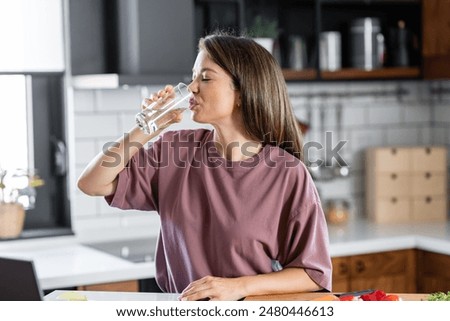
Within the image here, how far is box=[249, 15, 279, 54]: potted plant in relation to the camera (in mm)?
3094

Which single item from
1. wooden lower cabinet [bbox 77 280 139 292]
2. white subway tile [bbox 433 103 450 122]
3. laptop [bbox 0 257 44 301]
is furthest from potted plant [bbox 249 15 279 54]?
laptop [bbox 0 257 44 301]

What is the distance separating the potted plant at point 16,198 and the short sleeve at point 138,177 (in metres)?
1.33

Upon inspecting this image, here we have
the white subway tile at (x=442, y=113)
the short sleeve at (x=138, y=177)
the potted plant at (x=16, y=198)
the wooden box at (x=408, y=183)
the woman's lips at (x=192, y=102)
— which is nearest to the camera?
the woman's lips at (x=192, y=102)

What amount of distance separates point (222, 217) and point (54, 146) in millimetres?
1605

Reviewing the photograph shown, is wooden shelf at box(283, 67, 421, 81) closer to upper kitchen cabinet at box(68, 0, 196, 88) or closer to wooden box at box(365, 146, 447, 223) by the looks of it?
wooden box at box(365, 146, 447, 223)

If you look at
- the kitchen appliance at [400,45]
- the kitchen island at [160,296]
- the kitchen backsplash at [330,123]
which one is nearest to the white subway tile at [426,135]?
the kitchen backsplash at [330,123]

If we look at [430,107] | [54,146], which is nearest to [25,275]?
[54,146]

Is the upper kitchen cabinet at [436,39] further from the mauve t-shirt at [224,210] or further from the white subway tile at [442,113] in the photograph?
the mauve t-shirt at [224,210]

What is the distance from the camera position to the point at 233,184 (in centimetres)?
157

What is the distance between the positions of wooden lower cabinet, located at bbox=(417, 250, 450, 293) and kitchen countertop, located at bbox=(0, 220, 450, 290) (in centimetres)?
3

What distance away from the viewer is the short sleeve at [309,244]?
4.97ft

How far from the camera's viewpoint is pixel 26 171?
2957 millimetres

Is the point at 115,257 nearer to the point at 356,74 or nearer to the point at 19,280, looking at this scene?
the point at 356,74

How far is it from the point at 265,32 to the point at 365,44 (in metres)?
0.45
